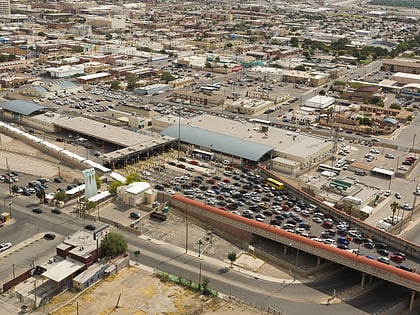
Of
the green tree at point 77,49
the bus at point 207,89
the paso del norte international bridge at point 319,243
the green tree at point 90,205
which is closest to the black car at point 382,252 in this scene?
the paso del norte international bridge at point 319,243

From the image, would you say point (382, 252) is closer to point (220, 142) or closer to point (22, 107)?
point (220, 142)

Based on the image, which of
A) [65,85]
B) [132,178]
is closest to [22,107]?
[65,85]

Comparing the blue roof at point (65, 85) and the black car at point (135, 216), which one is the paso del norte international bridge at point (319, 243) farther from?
the blue roof at point (65, 85)

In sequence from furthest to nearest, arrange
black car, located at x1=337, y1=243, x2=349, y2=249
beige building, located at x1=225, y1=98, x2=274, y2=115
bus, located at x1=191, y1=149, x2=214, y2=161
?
beige building, located at x1=225, y1=98, x2=274, y2=115
bus, located at x1=191, y1=149, x2=214, y2=161
black car, located at x1=337, y1=243, x2=349, y2=249

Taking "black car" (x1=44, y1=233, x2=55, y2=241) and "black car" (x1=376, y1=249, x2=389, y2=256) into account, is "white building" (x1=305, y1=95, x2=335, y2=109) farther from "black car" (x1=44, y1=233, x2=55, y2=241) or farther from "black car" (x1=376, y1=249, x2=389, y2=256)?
"black car" (x1=44, y1=233, x2=55, y2=241)

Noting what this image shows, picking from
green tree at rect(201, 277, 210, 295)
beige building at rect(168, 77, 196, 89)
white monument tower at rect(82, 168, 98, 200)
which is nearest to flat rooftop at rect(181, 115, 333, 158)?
Result: white monument tower at rect(82, 168, 98, 200)

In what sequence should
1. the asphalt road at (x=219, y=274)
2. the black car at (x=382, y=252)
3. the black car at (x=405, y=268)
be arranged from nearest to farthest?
the asphalt road at (x=219, y=274)
the black car at (x=405, y=268)
the black car at (x=382, y=252)

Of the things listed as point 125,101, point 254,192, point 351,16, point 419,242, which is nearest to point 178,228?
point 254,192
